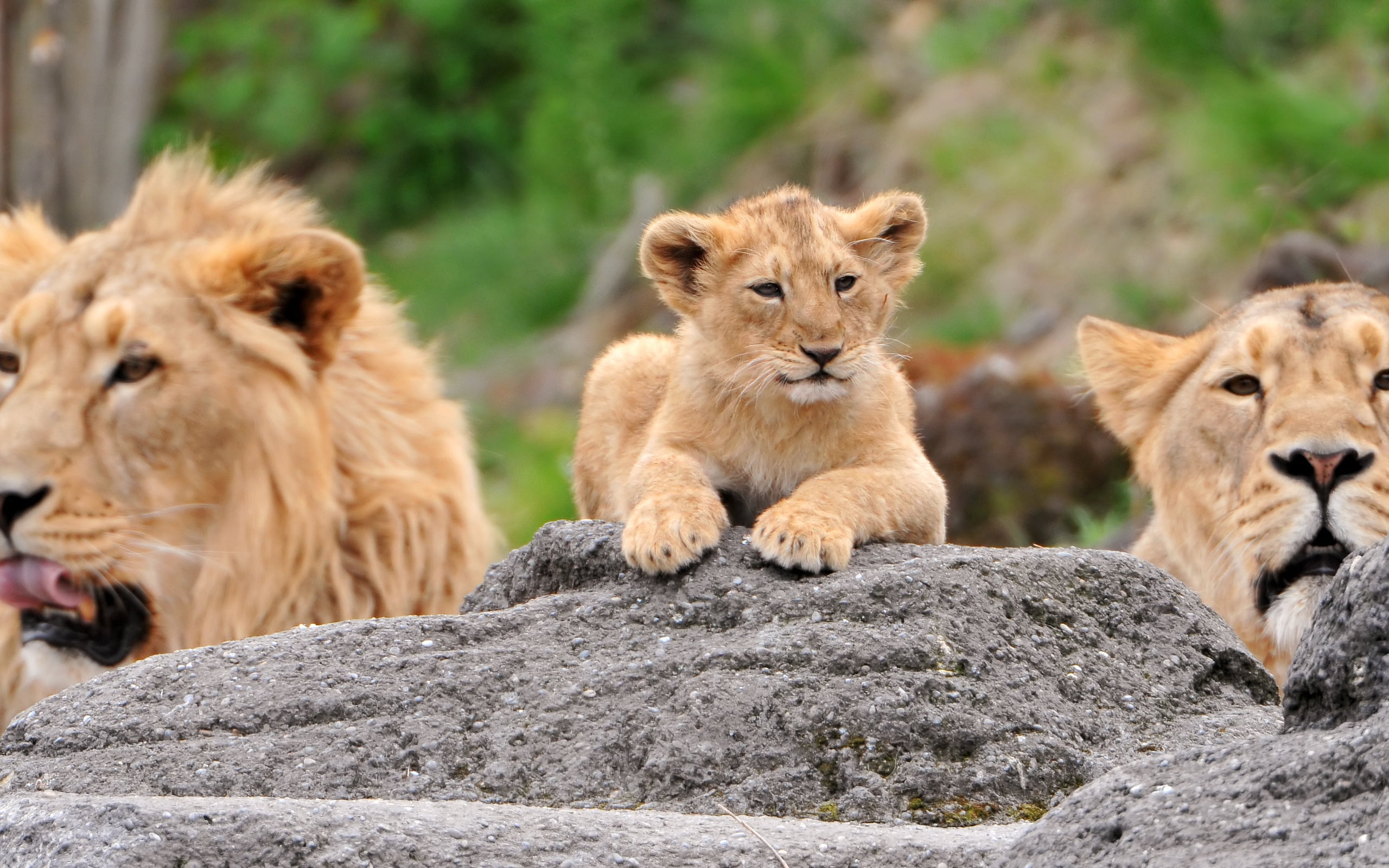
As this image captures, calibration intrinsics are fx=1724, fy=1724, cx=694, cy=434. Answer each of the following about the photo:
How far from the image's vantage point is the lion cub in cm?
339

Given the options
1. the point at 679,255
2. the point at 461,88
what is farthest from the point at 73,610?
the point at 461,88

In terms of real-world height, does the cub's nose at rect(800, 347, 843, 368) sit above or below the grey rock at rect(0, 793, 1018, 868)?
above

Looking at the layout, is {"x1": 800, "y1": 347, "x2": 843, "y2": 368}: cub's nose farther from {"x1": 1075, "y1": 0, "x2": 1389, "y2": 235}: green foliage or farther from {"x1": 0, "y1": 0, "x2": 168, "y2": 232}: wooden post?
{"x1": 0, "y1": 0, "x2": 168, "y2": 232}: wooden post

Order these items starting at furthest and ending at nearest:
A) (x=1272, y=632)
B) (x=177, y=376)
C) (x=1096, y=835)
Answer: (x=177, y=376) < (x=1272, y=632) < (x=1096, y=835)

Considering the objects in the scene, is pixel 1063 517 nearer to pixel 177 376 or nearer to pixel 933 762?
pixel 177 376

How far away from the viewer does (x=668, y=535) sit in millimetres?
3225

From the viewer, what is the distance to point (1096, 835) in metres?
2.19

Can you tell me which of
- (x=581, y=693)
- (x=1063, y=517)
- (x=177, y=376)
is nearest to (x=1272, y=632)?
(x=581, y=693)

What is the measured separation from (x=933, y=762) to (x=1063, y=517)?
16.7ft

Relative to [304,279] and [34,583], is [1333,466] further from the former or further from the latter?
[34,583]

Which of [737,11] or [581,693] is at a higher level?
[737,11]

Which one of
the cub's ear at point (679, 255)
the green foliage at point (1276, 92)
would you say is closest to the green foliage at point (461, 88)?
the green foliage at point (1276, 92)

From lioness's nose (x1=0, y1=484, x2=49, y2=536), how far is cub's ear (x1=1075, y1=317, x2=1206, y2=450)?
9.06ft

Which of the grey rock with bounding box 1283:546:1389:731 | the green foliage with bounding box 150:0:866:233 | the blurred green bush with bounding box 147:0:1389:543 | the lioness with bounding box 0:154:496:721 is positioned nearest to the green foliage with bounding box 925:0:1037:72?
the blurred green bush with bounding box 147:0:1389:543
